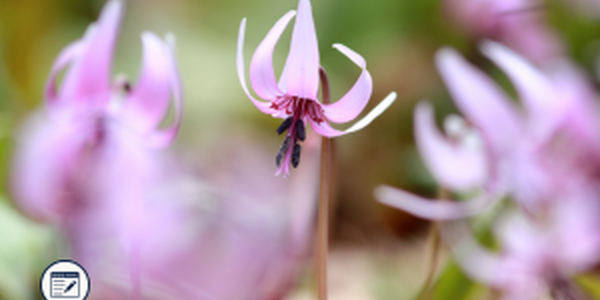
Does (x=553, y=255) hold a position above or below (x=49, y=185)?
below

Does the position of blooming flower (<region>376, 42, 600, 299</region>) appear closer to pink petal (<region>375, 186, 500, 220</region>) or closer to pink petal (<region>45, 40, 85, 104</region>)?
pink petal (<region>375, 186, 500, 220</region>)

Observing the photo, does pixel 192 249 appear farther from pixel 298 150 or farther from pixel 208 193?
pixel 298 150

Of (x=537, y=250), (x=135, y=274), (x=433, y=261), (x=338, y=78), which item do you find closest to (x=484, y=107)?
(x=433, y=261)

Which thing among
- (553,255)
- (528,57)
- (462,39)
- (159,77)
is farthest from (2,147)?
(462,39)

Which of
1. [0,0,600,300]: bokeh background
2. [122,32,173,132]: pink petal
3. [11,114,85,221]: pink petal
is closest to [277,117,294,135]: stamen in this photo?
[122,32,173,132]: pink petal

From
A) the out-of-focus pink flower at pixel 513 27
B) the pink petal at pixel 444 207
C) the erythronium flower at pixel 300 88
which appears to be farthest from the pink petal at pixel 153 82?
the out-of-focus pink flower at pixel 513 27

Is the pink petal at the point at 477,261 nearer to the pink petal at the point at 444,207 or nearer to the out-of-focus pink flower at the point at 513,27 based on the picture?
the pink petal at the point at 444,207
